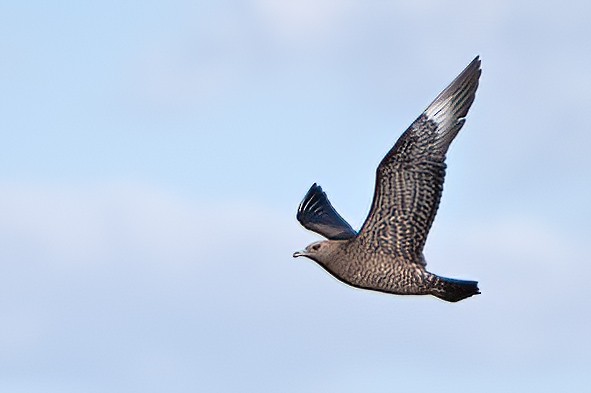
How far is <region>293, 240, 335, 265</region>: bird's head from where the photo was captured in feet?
67.8

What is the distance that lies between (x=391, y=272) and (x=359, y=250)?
48cm

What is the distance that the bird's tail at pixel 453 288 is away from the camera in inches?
784

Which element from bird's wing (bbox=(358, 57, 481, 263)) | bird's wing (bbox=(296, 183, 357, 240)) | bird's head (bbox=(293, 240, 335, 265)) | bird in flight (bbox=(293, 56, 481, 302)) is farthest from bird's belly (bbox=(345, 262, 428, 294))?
bird's wing (bbox=(296, 183, 357, 240))

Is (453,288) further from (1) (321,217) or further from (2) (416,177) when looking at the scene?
(1) (321,217)

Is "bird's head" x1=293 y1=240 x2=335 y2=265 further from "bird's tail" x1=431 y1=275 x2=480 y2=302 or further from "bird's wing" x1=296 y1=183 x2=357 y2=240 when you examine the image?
"bird's wing" x1=296 y1=183 x2=357 y2=240

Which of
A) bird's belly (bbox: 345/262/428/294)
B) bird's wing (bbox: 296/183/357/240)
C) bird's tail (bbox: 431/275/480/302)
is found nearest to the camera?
bird's tail (bbox: 431/275/480/302)

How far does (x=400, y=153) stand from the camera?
20.1 meters

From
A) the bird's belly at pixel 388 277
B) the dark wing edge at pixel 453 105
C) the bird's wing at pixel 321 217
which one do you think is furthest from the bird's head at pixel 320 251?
the dark wing edge at pixel 453 105

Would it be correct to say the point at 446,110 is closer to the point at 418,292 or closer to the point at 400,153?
the point at 400,153

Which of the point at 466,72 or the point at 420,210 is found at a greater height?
the point at 466,72

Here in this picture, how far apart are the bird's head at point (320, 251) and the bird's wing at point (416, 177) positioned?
40 cm

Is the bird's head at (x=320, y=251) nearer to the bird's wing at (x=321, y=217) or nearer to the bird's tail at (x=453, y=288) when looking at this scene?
the bird's tail at (x=453, y=288)

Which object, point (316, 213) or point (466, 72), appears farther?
point (316, 213)

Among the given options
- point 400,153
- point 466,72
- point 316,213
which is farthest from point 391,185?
point 316,213
